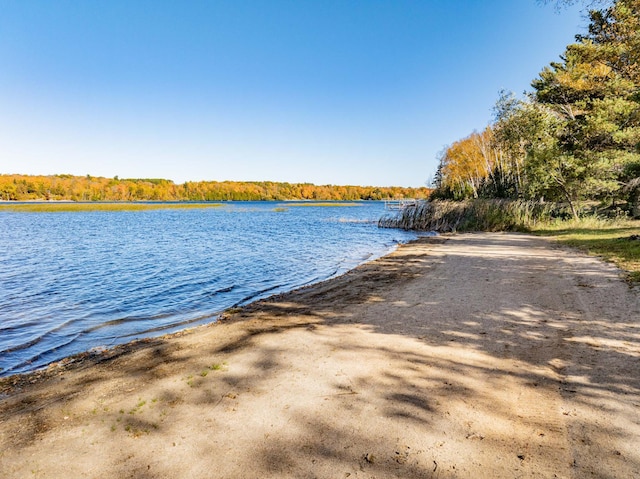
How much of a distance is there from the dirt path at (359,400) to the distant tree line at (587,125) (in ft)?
52.6

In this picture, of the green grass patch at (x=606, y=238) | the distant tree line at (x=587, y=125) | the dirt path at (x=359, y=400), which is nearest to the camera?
the dirt path at (x=359, y=400)

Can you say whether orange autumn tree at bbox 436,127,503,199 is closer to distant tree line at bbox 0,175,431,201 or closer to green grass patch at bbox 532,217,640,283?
green grass patch at bbox 532,217,640,283

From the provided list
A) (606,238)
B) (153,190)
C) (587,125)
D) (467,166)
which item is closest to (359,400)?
(606,238)

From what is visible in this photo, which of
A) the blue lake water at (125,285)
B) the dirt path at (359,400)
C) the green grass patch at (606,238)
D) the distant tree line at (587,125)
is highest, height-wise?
the distant tree line at (587,125)

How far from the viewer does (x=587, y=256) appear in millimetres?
12234

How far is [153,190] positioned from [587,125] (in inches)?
6416

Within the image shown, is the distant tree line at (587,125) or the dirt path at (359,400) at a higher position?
the distant tree line at (587,125)

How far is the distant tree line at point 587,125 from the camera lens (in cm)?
1877

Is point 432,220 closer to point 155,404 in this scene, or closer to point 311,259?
point 311,259

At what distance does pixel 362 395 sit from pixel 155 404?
222cm

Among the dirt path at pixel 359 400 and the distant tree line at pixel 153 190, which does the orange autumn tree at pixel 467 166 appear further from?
the dirt path at pixel 359 400

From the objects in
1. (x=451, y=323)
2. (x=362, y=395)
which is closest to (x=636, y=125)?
(x=451, y=323)

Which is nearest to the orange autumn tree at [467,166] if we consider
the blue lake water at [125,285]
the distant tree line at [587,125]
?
the distant tree line at [587,125]

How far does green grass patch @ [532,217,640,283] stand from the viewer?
10.7 metres
